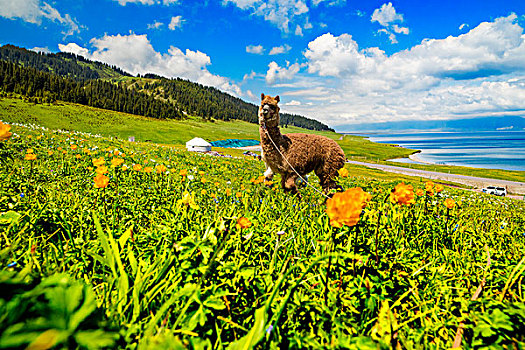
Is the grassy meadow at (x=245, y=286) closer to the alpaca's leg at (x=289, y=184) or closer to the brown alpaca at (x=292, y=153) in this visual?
the alpaca's leg at (x=289, y=184)

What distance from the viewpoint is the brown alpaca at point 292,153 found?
6367mm

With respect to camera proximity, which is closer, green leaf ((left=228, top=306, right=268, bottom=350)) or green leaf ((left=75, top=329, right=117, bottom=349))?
green leaf ((left=75, top=329, right=117, bottom=349))

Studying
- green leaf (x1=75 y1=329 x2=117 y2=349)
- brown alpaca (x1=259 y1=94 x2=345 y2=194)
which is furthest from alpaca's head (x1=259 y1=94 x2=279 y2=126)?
green leaf (x1=75 y1=329 x2=117 y2=349)

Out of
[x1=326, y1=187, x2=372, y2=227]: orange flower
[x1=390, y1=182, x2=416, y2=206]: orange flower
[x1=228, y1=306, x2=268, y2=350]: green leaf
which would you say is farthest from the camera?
[x1=390, y1=182, x2=416, y2=206]: orange flower

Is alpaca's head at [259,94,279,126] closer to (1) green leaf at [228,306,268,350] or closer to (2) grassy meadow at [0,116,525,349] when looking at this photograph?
(2) grassy meadow at [0,116,525,349]

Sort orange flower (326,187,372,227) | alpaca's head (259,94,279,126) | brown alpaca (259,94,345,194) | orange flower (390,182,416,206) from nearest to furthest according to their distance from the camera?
orange flower (326,187,372,227)
orange flower (390,182,416,206)
alpaca's head (259,94,279,126)
brown alpaca (259,94,345,194)

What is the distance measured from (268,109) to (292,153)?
1.38 metres

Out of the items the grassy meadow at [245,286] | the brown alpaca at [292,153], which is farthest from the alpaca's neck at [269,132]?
the grassy meadow at [245,286]

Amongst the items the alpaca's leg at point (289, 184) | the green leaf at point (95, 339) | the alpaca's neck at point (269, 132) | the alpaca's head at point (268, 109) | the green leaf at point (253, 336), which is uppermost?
the alpaca's head at point (268, 109)

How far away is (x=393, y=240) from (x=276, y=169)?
4.35 meters

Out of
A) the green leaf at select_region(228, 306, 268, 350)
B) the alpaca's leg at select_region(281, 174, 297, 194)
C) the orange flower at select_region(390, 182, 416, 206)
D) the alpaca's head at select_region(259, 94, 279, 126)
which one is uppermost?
the alpaca's head at select_region(259, 94, 279, 126)

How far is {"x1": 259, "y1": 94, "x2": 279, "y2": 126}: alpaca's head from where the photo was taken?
20.4ft

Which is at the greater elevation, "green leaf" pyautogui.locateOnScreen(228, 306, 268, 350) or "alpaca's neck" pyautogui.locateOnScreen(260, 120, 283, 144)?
"alpaca's neck" pyautogui.locateOnScreen(260, 120, 283, 144)

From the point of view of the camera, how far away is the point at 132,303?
1.28 m
